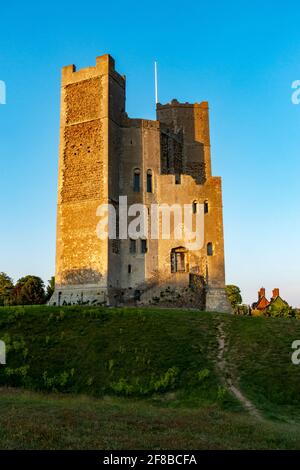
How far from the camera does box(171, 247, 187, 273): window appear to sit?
4356 centimetres

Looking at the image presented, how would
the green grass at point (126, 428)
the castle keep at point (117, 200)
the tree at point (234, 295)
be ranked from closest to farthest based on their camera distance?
the green grass at point (126, 428) → the castle keep at point (117, 200) → the tree at point (234, 295)

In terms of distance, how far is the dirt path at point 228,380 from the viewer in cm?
1951

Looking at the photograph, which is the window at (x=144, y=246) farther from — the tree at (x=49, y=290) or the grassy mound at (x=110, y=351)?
the tree at (x=49, y=290)

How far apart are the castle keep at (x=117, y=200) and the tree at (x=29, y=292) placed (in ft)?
52.2

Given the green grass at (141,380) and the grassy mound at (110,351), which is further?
the grassy mound at (110,351)

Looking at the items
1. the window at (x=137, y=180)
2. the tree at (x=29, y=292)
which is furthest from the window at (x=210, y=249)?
the tree at (x=29, y=292)

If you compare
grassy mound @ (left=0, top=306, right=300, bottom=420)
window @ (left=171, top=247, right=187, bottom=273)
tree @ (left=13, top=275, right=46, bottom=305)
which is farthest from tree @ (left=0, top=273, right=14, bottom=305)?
grassy mound @ (left=0, top=306, right=300, bottom=420)

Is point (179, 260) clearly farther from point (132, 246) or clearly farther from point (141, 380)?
point (141, 380)

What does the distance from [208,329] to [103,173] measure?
17.7 m

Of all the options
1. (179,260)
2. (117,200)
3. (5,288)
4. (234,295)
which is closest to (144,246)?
(179,260)

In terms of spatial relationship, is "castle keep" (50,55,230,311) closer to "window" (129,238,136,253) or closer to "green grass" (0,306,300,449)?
"window" (129,238,136,253)

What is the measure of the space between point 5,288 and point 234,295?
3231 cm

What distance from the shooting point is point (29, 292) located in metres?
58.9

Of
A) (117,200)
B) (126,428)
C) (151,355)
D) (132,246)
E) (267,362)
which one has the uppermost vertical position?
(117,200)
